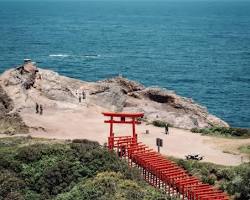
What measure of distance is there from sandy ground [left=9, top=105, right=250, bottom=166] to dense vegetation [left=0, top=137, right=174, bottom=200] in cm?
1277

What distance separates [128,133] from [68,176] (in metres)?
19.8

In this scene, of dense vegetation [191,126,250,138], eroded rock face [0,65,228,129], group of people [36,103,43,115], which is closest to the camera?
dense vegetation [191,126,250,138]

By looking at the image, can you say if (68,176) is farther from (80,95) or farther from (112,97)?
(112,97)

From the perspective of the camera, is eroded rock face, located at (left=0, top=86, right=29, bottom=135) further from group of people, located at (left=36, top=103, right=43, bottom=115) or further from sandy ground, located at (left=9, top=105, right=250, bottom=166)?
group of people, located at (left=36, top=103, right=43, bottom=115)

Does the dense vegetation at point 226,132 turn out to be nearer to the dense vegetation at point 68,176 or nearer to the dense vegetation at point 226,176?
the dense vegetation at point 226,176

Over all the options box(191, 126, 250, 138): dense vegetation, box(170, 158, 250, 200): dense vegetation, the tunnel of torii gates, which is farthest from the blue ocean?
the tunnel of torii gates

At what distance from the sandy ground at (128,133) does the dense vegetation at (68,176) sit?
1277 cm

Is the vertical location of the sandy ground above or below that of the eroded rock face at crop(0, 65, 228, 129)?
below

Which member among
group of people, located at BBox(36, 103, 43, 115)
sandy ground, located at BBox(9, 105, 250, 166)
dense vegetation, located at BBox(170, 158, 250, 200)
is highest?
group of people, located at BBox(36, 103, 43, 115)

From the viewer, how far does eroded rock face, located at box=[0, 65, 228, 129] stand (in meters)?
53.0

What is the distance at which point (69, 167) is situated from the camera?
25.6 metres

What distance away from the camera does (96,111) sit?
51.8 m

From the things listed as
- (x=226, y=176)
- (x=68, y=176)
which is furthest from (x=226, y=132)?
(x=68, y=176)

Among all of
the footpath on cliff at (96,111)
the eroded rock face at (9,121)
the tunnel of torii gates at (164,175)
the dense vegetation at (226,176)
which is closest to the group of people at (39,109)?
the footpath on cliff at (96,111)
